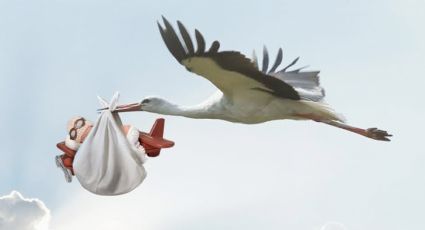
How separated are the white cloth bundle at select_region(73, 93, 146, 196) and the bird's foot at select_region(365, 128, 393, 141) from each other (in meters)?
2.02

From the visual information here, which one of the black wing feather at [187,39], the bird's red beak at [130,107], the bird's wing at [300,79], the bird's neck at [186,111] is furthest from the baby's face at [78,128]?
the bird's wing at [300,79]

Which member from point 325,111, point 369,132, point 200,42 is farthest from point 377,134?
point 200,42

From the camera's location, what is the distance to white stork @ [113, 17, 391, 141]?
6332mm

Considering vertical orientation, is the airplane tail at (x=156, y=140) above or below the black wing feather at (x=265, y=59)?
below

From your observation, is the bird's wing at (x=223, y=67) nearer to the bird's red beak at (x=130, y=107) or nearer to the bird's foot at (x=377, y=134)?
the bird's red beak at (x=130, y=107)

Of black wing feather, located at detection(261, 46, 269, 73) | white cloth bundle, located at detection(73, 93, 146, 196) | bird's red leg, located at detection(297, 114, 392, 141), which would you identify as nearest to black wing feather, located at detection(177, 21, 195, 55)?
white cloth bundle, located at detection(73, 93, 146, 196)

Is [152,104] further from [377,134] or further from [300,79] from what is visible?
[377,134]

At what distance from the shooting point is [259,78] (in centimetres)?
665

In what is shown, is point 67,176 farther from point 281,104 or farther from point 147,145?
point 281,104

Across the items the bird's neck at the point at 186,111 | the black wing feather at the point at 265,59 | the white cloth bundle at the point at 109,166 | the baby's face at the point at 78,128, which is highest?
the black wing feather at the point at 265,59

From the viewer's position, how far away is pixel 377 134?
25.2ft

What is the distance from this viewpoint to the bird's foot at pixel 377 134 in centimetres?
764

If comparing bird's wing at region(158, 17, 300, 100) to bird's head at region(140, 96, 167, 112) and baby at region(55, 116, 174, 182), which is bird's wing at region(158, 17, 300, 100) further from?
bird's head at region(140, 96, 167, 112)

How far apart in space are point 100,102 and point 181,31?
1.09 meters
